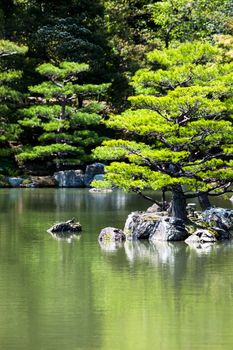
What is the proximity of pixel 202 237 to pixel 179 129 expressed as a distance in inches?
109

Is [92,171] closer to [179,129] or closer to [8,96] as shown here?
[8,96]

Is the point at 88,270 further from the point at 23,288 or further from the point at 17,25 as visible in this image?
A: the point at 17,25

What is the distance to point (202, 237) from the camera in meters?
16.6

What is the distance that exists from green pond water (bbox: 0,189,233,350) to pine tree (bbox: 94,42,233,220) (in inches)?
72.4

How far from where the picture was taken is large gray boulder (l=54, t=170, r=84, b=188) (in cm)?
3578

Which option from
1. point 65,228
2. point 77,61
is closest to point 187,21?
point 77,61

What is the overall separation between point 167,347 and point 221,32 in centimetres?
4165

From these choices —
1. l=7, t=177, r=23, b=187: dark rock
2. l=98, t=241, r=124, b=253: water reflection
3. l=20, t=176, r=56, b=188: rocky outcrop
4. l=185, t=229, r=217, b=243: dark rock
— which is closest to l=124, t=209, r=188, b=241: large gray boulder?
l=185, t=229, r=217, b=243: dark rock

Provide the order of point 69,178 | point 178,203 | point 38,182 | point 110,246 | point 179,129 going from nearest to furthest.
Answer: point 110,246, point 179,129, point 178,203, point 38,182, point 69,178

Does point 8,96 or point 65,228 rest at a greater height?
point 8,96

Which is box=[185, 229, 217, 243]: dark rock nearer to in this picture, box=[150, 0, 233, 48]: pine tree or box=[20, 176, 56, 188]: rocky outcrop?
box=[20, 176, 56, 188]: rocky outcrop

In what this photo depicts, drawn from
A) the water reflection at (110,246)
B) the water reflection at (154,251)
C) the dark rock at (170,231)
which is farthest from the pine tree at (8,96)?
the water reflection at (154,251)

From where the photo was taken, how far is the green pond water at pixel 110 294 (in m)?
8.47

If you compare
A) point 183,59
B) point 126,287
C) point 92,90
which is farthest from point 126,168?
point 92,90
